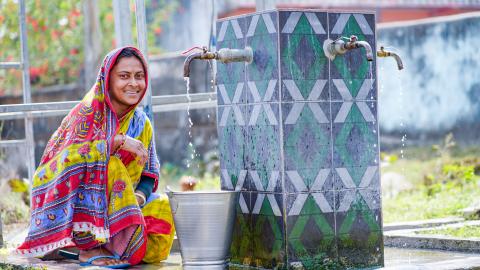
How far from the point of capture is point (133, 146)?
17.5 ft

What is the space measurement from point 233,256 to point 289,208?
59 centimetres

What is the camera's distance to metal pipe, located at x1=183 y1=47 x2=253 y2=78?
5145mm

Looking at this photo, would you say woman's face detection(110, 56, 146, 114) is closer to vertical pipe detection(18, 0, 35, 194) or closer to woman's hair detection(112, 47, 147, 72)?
woman's hair detection(112, 47, 147, 72)

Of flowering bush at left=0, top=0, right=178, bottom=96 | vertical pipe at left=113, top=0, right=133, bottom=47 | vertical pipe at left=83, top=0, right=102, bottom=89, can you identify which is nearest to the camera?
vertical pipe at left=113, top=0, right=133, bottom=47

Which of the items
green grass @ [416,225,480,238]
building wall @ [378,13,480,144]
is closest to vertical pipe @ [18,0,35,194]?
green grass @ [416,225,480,238]

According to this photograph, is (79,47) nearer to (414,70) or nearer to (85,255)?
(414,70)

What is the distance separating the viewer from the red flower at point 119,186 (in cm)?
529

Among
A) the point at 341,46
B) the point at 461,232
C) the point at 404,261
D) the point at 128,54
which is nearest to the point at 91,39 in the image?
the point at 461,232

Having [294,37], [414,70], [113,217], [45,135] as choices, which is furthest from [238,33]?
[45,135]

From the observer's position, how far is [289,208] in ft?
16.5

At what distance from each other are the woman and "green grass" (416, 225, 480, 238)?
199 centimetres

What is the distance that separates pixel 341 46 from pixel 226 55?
0.58m

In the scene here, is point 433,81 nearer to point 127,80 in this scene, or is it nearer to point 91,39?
point 91,39

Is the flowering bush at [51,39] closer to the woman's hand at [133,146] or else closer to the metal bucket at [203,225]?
the woman's hand at [133,146]
